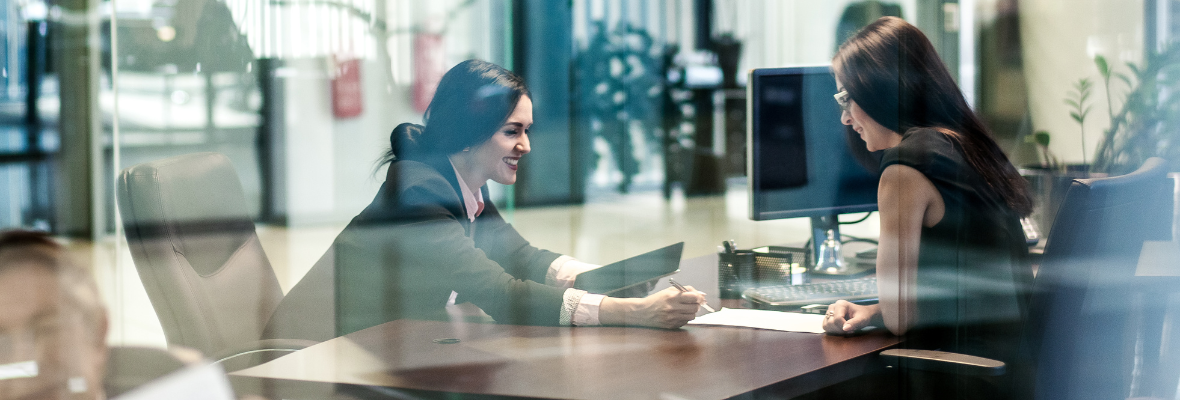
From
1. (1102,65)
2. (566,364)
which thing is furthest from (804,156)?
(566,364)

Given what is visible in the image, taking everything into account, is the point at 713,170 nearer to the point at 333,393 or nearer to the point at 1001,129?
the point at 1001,129

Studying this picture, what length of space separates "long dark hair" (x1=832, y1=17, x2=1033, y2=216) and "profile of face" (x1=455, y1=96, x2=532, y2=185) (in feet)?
2.66

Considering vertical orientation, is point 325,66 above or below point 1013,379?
above

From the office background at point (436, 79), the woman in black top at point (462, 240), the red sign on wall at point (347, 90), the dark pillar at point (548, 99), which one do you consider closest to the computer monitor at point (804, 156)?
the office background at point (436, 79)

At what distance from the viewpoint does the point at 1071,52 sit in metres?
1.53

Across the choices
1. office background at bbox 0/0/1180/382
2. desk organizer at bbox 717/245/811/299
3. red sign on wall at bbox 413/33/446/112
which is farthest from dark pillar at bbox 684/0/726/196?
desk organizer at bbox 717/245/811/299

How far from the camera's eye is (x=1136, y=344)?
1477mm

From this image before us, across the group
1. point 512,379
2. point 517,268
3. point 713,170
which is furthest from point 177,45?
point 713,170

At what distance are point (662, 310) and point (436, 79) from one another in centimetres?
96

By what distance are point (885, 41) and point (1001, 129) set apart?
11.2 inches

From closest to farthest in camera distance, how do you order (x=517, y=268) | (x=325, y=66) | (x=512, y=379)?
(x=512, y=379)
(x=517, y=268)
(x=325, y=66)

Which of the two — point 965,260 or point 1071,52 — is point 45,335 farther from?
point 1071,52

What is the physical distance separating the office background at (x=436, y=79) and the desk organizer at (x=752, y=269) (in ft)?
1.35

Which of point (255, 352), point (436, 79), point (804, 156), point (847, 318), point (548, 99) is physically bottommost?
point (255, 352)
